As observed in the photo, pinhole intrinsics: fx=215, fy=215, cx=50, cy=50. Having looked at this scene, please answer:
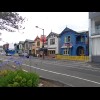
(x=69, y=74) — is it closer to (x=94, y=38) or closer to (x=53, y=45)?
(x=94, y=38)

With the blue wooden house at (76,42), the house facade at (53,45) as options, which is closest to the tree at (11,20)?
the blue wooden house at (76,42)

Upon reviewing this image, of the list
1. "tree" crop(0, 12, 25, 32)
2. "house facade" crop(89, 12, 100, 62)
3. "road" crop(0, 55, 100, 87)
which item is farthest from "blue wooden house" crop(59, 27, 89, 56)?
"tree" crop(0, 12, 25, 32)

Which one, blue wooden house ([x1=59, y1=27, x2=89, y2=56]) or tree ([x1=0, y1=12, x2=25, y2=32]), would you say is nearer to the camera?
tree ([x1=0, y1=12, x2=25, y2=32])

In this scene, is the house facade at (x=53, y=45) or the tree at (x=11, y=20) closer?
the tree at (x=11, y=20)

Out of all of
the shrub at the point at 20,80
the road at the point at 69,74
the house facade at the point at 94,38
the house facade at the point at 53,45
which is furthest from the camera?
the house facade at the point at 53,45

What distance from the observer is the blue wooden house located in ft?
103

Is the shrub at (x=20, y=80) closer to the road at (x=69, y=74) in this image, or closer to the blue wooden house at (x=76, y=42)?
the road at (x=69, y=74)

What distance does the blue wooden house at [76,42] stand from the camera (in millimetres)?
31375

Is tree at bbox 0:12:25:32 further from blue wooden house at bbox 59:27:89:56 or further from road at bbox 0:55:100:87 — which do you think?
blue wooden house at bbox 59:27:89:56
